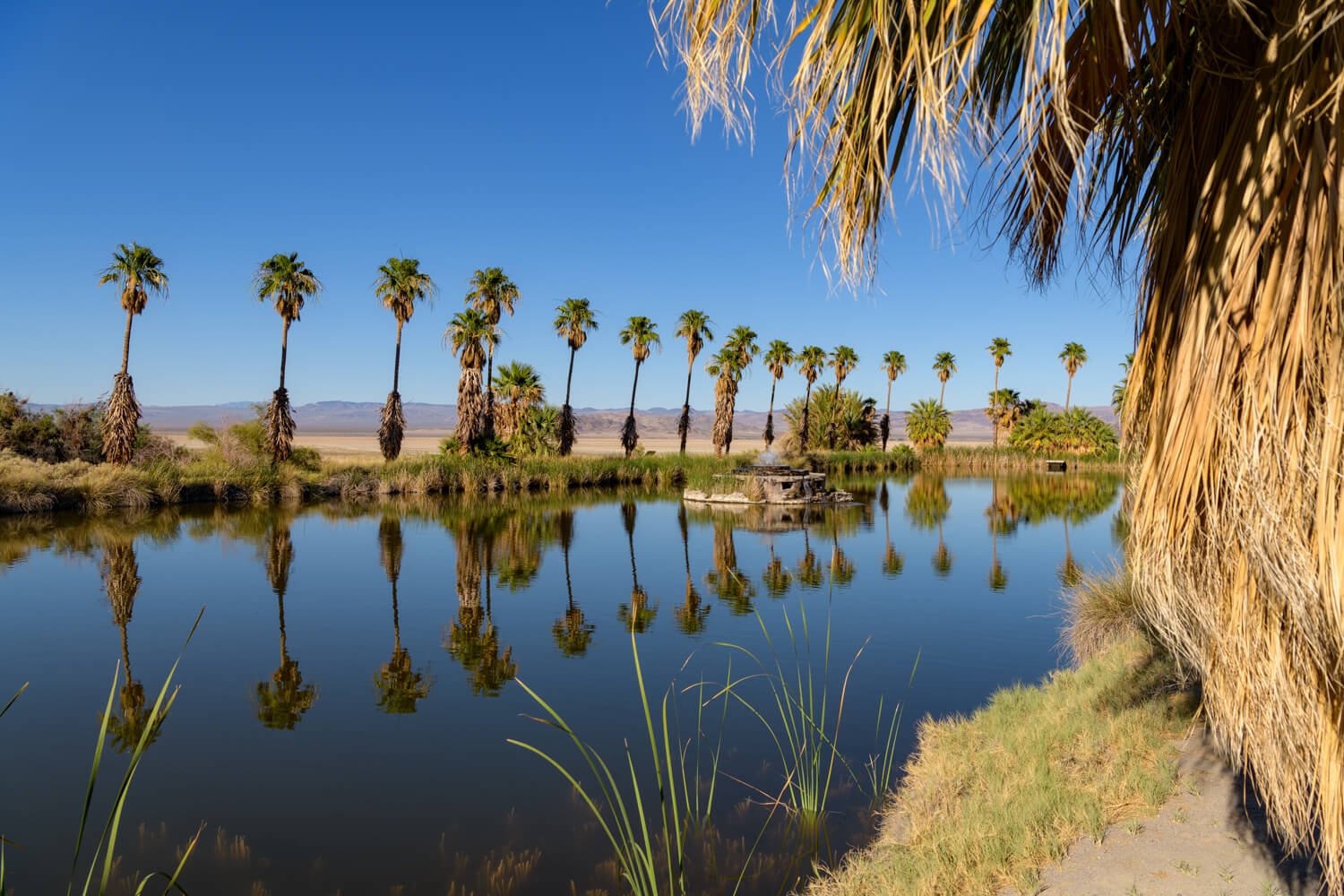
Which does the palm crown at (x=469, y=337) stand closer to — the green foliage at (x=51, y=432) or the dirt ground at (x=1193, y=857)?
the green foliage at (x=51, y=432)

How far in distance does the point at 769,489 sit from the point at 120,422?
25734mm

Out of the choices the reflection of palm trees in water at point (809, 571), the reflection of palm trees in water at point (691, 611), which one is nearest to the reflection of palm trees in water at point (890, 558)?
the reflection of palm trees in water at point (809, 571)

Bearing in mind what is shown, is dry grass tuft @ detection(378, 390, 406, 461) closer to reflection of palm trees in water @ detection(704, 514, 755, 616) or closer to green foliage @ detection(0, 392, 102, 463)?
green foliage @ detection(0, 392, 102, 463)

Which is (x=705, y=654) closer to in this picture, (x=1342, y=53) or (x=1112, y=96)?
(x=1112, y=96)

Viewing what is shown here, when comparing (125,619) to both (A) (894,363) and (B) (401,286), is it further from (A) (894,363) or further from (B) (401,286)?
→ (A) (894,363)

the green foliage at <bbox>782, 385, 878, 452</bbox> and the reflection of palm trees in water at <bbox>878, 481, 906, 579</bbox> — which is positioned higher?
the green foliage at <bbox>782, 385, 878, 452</bbox>

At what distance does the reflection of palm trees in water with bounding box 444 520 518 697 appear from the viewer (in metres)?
10.8

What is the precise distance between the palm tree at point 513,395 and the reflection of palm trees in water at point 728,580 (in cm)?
2912

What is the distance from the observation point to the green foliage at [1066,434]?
2689 inches

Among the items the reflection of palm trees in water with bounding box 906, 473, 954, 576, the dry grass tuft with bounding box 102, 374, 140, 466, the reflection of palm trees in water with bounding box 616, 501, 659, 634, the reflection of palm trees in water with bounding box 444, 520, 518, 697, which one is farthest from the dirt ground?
the dry grass tuft with bounding box 102, 374, 140, 466

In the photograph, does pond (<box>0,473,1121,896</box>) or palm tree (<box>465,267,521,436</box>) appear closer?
pond (<box>0,473,1121,896</box>)

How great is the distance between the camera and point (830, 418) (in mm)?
68375

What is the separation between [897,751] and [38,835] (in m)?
7.41

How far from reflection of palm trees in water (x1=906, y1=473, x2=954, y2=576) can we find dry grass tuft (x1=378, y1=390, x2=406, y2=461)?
84.3ft
